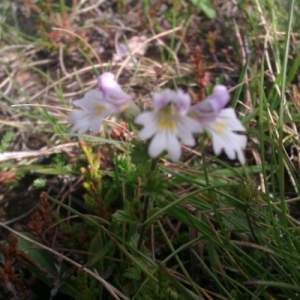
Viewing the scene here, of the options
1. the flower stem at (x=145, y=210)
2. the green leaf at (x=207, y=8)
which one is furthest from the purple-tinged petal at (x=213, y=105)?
the green leaf at (x=207, y=8)

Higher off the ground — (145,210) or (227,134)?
(227,134)

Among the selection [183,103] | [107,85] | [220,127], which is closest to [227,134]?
[220,127]

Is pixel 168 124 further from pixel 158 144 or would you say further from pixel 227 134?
pixel 227 134

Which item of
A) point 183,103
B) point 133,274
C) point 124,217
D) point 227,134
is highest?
point 183,103

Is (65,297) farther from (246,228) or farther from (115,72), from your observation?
(115,72)

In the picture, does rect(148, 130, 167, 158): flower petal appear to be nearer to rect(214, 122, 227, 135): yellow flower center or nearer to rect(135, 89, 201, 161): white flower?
rect(135, 89, 201, 161): white flower

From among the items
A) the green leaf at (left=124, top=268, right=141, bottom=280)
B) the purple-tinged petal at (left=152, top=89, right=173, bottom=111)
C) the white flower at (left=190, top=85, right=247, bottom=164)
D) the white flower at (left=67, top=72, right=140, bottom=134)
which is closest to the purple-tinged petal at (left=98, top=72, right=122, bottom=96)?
the white flower at (left=67, top=72, right=140, bottom=134)
